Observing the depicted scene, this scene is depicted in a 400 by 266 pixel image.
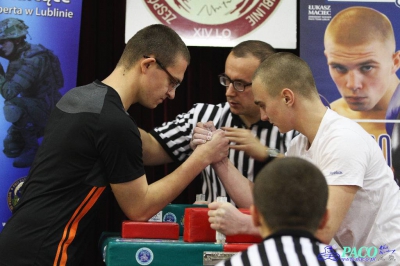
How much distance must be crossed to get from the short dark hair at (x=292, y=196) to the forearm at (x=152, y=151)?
1578mm

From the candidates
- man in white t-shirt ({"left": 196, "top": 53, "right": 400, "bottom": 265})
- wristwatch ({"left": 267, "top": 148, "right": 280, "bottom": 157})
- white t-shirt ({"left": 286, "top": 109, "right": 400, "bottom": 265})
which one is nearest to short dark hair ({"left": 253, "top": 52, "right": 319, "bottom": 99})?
man in white t-shirt ({"left": 196, "top": 53, "right": 400, "bottom": 265})

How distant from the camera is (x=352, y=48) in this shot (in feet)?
11.9

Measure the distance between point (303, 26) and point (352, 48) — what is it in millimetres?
336

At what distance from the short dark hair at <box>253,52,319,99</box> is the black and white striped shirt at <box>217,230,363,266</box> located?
111 cm

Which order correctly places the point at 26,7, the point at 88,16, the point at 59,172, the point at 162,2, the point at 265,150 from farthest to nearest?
the point at 88,16
the point at 162,2
the point at 26,7
the point at 265,150
the point at 59,172

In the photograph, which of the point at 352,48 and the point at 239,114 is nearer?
the point at 239,114

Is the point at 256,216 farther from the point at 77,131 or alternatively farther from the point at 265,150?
the point at 265,150

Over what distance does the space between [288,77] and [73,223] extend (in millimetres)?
1049

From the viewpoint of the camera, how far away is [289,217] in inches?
54.8

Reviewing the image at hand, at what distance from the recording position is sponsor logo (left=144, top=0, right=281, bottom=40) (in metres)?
3.68

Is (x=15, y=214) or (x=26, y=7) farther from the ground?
(x=26, y=7)

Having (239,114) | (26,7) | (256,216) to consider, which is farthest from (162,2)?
(256,216)
